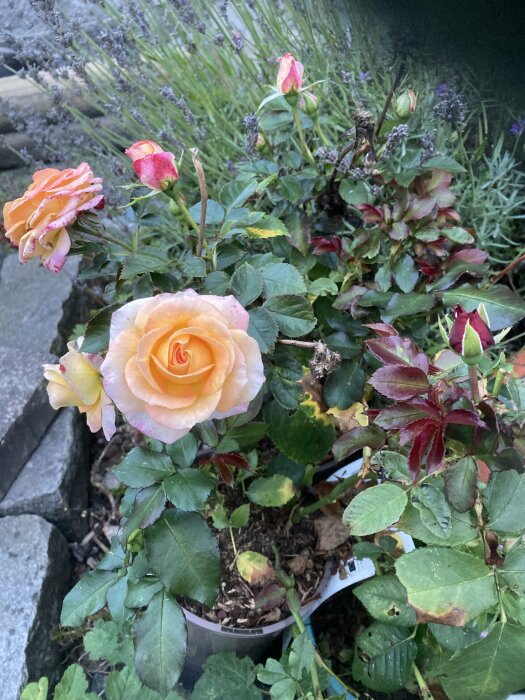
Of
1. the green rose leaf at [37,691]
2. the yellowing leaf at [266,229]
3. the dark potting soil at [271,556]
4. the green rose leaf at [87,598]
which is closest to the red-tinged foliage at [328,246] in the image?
the yellowing leaf at [266,229]

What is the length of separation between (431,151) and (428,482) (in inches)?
23.9

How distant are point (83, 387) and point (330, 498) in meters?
0.50

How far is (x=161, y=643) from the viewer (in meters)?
0.71

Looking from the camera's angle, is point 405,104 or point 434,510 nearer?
point 434,510

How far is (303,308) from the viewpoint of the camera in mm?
700

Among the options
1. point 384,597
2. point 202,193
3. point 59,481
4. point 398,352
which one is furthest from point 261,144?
point 59,481

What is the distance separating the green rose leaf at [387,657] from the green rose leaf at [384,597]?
42mm

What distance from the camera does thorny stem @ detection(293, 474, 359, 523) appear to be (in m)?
0.93

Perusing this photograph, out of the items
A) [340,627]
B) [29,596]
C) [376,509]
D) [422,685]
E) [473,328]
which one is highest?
[473,328]

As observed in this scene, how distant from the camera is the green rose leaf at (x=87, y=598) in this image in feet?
2.64

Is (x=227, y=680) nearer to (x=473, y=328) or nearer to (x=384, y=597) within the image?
(x=384, y=597)

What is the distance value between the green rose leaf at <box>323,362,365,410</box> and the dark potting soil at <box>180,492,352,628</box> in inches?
10.5

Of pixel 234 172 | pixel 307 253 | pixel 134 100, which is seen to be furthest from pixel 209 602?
pixel 134 100

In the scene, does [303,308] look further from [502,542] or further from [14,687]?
[14,687]
